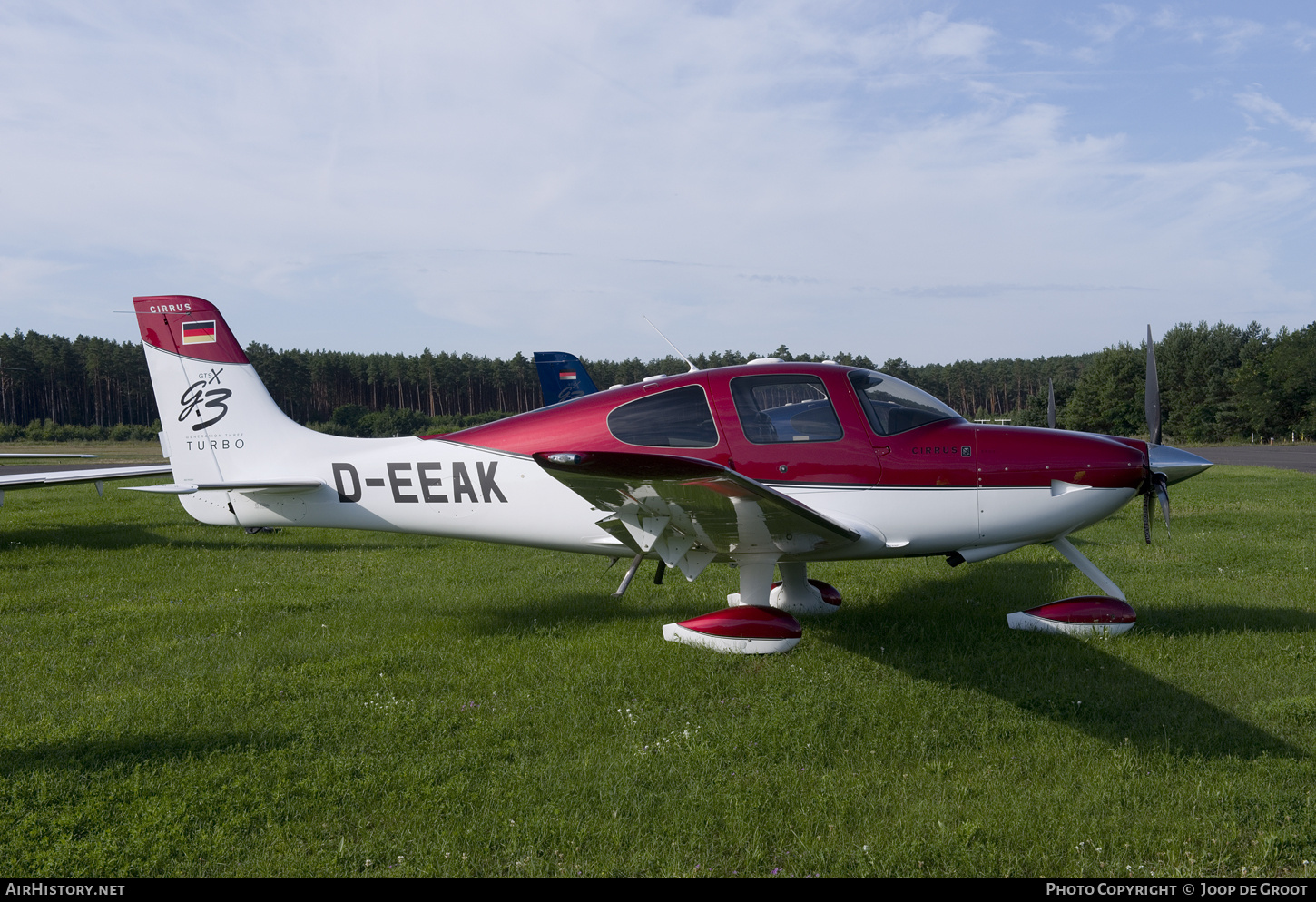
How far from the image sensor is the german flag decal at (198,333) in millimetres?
7539

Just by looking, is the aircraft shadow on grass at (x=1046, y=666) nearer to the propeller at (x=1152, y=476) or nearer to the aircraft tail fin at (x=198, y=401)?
the propeller at (x=1152, y=476)

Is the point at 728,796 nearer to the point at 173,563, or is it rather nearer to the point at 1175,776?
the point at 1175,776

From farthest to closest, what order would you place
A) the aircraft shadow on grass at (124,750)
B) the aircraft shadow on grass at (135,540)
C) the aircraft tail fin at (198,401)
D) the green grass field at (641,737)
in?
the aircraft shadow on grass at (135,540)
the aircraft tail fin at (198,401)
the aircraft shadow on grass at (124,750)
the green grass field at (641,737)

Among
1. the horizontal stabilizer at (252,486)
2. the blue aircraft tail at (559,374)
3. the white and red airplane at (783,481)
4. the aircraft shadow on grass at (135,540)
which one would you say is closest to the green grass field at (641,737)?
the white and red airplane at (783,481)

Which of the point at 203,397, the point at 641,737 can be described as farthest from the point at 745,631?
the point at 203,397

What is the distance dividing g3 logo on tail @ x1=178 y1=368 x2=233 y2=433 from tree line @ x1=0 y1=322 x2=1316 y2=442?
4585 centimetres

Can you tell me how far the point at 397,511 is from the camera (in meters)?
6.79

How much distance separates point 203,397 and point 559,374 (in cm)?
1462

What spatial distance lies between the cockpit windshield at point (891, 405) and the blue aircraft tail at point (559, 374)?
1623 cm

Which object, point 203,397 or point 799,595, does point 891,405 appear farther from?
point 203,397

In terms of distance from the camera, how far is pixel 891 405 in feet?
19.5

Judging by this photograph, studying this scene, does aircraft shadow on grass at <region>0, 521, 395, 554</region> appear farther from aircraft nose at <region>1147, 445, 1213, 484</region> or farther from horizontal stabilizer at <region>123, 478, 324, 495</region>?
aircraft nose at <region>1147, 445, 1213, 484</region>

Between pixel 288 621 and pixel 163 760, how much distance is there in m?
2.90
